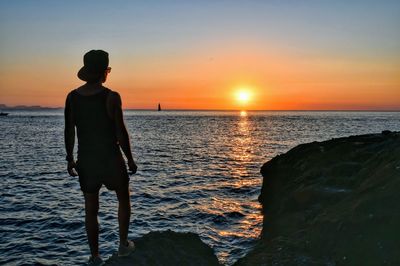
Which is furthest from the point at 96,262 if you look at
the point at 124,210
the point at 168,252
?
the point at 168,252

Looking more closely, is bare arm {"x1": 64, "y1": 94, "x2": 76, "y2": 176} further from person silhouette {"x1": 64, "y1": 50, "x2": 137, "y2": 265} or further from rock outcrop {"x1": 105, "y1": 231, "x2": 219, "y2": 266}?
rock outcrop {"x1": 105, "y1": 231, "x2": 219, "y2": 266}

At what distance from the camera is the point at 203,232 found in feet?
41.5

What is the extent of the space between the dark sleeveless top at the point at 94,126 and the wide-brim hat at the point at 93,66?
29cm

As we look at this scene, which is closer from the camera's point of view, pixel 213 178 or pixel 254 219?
pixel 254 219

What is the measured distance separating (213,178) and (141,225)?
34.6ft

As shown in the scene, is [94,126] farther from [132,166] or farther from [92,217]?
[92,217]

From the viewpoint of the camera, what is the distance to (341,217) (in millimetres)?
7105

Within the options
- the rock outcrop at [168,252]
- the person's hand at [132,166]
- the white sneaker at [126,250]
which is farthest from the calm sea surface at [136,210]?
the person's hand at [132,166]

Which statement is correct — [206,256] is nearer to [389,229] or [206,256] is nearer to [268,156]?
[389,229]

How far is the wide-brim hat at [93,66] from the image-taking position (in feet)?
18.3

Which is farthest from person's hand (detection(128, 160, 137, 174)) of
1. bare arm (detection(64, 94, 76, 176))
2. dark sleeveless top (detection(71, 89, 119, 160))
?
bare arm (detection(64, 94, 76, 176))

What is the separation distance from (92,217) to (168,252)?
1534 millimetres

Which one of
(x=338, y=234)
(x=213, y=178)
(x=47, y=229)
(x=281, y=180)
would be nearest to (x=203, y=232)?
(x=281, y=180)

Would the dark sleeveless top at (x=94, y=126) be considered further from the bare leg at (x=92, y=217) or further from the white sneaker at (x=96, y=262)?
the white sneaker at (x=96, y=262)
